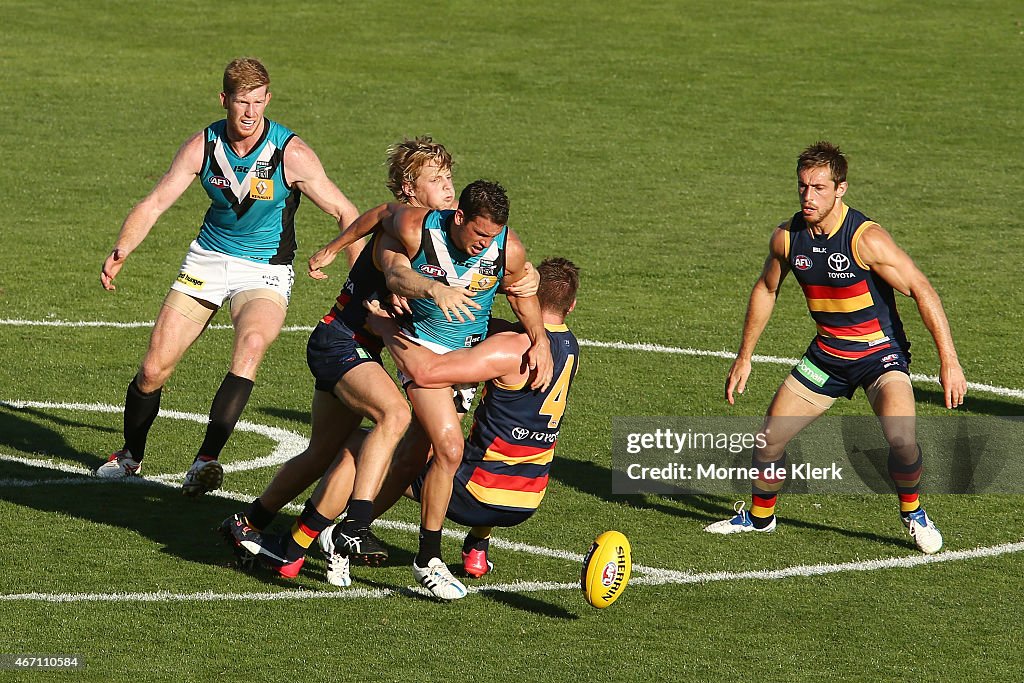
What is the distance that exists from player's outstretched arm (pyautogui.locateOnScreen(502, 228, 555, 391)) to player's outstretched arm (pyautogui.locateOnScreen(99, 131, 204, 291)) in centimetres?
281

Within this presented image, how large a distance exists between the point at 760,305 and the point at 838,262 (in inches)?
23.2

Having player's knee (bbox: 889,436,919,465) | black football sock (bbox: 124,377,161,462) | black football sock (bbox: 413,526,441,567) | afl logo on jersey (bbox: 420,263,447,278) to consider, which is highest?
afl logo on jersey (bbox: 420,263,447,278)

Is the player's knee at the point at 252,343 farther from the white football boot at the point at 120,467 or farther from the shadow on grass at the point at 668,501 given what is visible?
the shadow on grass at the point at 668,501

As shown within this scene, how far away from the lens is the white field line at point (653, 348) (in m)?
13.4

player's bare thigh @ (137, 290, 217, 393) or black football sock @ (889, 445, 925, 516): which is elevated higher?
black football sock @ (889, 445, 925, 516)

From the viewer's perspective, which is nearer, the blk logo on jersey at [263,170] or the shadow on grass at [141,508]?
the shadow on grass at [141,508]

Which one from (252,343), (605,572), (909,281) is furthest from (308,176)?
(909,281)

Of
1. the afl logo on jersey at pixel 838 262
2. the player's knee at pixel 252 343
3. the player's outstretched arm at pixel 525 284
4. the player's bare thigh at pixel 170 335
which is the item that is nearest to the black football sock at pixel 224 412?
the player's knee at pixel 252 343

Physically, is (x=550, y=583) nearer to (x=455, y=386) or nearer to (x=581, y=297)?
(x=455, y=386)

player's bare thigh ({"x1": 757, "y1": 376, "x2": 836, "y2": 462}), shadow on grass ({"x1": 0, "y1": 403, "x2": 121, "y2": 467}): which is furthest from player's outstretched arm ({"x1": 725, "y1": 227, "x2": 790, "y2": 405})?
shadow on grass ({"x1": 0, "y1": 403, "x2": 121, "y2": 467})

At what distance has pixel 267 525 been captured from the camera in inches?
368

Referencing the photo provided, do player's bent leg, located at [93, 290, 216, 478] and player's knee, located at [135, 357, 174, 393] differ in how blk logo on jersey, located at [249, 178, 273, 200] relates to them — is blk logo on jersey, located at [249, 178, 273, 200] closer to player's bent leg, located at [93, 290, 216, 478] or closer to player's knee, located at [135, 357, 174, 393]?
player's bent leg, located at [93, 290, 216, 478]

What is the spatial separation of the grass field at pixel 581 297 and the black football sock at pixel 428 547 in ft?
0.78

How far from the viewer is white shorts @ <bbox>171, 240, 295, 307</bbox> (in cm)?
1072
